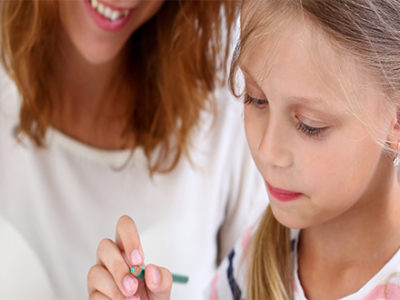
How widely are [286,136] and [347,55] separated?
0.12 m

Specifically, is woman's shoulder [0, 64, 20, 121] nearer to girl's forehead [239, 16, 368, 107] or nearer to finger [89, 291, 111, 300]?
finger [89, 291, 111, 300]

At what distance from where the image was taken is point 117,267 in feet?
2.88

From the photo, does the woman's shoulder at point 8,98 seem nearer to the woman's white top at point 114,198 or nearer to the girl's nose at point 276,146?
the woman's white top at point 114,198

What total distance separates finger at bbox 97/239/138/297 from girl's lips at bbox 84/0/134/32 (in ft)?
1.31

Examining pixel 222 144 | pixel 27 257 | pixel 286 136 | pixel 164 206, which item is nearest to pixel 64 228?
pixel 27 257

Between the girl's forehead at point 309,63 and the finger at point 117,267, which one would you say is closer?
the girl's forehead at point 309,63

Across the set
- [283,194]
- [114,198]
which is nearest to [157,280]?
[283,194]

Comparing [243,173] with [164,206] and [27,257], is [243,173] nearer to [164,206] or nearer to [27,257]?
[164,206]

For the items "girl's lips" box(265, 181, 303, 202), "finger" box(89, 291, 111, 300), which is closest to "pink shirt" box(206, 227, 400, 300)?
"girl's lips" box(265, 181, 303, 202)

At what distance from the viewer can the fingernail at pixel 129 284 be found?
0.85 metres

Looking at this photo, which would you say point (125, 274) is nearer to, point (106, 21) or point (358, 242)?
point (358, 242)

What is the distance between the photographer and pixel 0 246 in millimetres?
1171

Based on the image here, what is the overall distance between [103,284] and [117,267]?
0.12 ft

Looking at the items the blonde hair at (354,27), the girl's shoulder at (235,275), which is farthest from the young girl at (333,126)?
the girl's shoulder at (235,275)
